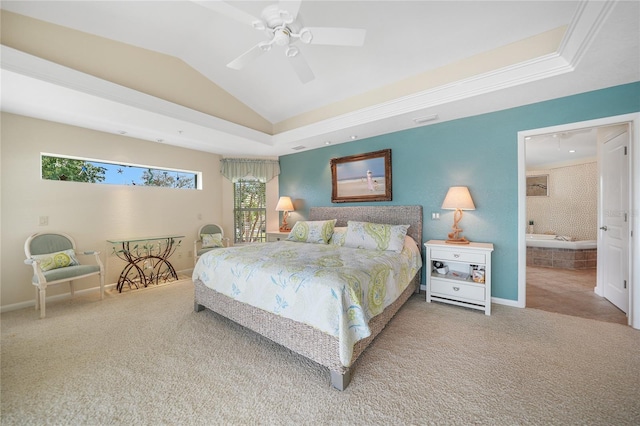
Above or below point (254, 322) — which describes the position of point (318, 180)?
above

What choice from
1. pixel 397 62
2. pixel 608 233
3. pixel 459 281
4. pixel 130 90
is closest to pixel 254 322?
pixel 459 281

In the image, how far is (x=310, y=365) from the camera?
6.28ft

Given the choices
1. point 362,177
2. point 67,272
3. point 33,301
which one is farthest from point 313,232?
point 33,301

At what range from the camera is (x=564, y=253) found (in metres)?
4.76

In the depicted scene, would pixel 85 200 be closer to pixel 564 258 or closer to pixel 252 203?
pixel 252 203

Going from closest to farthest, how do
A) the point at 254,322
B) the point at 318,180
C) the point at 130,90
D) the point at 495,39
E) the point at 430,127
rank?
the point at 254,322
the point at 495,39
the point at 130,90
the point at 430,127
the point at 318,180

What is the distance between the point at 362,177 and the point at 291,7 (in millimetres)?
2773

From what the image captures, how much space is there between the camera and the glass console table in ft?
12.7

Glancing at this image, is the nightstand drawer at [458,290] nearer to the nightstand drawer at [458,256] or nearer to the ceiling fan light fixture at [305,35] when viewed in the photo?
the nightstand drawer at [458,256]

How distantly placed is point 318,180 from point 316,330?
3395 millimetres

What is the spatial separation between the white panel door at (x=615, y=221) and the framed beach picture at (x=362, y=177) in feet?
8.52

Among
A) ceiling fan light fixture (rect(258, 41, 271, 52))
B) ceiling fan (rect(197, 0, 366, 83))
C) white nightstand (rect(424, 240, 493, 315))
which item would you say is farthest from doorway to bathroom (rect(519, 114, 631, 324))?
ceiling fan light fixture (rect(258, 41, 271, 52))

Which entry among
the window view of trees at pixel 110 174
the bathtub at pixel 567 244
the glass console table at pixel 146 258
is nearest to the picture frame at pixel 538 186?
the bathtub at pixel 567 244

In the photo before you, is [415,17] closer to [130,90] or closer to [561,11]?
[561,11]
